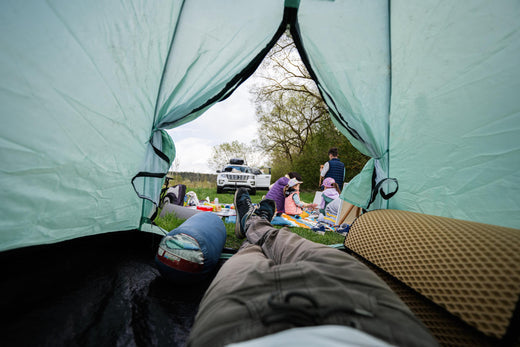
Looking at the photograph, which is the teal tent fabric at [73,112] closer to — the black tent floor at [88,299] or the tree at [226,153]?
the black tent floor at [88,299]

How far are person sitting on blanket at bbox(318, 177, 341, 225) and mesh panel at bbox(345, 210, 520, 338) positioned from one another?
2046 mm

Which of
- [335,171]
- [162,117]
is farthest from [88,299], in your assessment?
[335,171]

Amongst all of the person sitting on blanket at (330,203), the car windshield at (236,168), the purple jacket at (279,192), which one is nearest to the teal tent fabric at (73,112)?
the purple jacket at (279,192)

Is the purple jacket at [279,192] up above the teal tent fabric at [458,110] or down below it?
below

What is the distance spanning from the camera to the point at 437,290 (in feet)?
1.94

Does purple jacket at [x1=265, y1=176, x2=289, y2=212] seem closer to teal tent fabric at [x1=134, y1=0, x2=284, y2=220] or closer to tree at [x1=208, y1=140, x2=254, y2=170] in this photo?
teal tent fabric at [x1=134, y1=0, x2=284, y2=220]

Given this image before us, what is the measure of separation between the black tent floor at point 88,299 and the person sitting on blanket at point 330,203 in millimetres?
2315

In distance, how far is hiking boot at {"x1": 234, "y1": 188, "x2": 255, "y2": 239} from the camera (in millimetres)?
1690

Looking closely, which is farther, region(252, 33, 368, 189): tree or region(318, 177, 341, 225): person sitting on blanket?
region(252, 33, 368, 189): tree

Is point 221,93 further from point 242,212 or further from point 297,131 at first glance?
point 297,131

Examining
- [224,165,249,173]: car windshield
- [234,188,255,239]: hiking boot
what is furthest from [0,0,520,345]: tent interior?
[224,165,249,173]: car windshield

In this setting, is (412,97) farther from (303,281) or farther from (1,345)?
(1,345)

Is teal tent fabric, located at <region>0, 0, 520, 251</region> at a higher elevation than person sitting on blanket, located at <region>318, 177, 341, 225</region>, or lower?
higher

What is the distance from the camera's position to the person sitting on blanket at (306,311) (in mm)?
352
